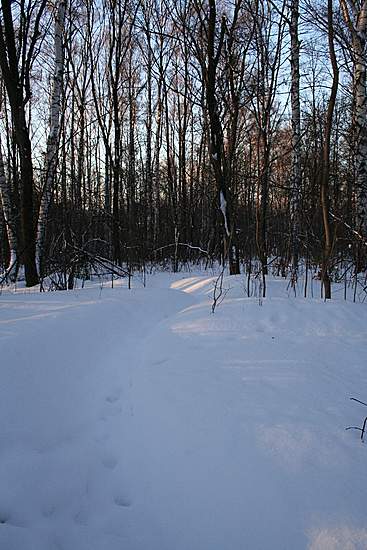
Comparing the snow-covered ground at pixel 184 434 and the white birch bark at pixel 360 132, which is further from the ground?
the white birch bark at pixel 360 132

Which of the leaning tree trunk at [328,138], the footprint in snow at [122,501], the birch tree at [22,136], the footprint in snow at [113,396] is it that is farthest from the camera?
the birch tree at [22,136]

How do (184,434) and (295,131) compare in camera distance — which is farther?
(295,131)

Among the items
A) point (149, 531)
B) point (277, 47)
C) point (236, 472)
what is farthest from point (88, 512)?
point (277, 47)

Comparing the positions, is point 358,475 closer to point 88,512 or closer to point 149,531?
point 149,531

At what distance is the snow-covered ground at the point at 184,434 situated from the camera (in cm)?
150

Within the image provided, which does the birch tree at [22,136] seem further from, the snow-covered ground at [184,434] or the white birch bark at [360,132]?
the white birch bark at [360,132]

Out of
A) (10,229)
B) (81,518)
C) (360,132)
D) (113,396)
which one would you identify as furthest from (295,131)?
(81,518)

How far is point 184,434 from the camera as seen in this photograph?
6.74 feet

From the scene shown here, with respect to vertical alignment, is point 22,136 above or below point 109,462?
above

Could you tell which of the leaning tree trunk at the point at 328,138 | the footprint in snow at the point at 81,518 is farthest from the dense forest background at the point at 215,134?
the footprint in snow at the point at 81,518

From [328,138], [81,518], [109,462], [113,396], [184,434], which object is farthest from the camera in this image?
[328,138]

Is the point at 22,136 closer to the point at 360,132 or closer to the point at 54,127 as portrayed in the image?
the point at 54,127

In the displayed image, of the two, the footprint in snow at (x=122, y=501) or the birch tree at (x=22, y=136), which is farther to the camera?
the birch tree at (x=22, y=136)

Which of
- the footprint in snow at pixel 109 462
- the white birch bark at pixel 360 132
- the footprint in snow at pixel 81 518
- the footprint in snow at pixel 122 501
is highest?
the white birch bark at pixel 360 132
